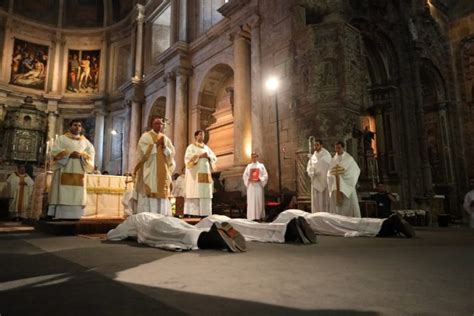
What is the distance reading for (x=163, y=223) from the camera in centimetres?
401

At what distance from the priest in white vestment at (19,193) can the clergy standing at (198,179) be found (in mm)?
6570

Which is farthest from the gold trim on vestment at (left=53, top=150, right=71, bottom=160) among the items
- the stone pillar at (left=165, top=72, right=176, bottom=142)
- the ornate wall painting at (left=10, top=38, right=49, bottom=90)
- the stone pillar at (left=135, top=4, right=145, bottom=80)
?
Answer: the ornate wall painting at (left=10, top=38, right=49, bottom=90)

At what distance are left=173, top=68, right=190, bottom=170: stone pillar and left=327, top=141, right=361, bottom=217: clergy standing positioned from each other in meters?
7.87

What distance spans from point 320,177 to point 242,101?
469 centimetres

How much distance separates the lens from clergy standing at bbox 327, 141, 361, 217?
6.95m

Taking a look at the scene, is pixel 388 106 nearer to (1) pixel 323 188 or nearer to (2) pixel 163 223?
(1) pixel 323 188

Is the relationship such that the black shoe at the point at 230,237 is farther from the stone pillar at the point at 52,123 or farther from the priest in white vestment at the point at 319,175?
the stone pillar at the point at 52,123

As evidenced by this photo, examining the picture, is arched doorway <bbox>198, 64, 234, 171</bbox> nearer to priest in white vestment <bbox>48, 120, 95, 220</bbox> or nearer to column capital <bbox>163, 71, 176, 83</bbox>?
column capital <bbox>163, 71, 176, 83</bbox>

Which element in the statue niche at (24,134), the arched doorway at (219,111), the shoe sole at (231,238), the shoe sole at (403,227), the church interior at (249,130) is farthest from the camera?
the statue niche at (24,134)

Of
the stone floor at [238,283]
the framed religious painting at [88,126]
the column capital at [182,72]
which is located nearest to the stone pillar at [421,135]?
the column capital at [182,72]

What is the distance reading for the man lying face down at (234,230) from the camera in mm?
3625

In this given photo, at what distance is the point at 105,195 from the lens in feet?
27.5

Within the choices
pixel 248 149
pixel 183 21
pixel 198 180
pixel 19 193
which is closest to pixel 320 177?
pixel 198 180

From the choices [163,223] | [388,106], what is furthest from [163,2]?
[163,223]
